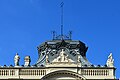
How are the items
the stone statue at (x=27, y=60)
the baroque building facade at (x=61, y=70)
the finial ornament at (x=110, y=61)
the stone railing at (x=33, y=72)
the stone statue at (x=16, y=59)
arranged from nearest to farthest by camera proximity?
the baroque building facade at (x=61, y=70)
the stone railing at (x=33, y=72)
the finial ornament at (x=110, y=61)
the stone statue at (x=16, y=59)
the stone statue at (x=27, y=60)

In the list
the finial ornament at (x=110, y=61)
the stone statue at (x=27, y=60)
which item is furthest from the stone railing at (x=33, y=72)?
the finial ornament at (x=110, y=61)

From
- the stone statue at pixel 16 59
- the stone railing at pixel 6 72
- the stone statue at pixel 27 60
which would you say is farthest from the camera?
the stone statue at pixel 27 60

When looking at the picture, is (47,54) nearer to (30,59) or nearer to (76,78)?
(30,59)

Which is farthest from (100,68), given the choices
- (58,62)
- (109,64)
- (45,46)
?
(45,46)

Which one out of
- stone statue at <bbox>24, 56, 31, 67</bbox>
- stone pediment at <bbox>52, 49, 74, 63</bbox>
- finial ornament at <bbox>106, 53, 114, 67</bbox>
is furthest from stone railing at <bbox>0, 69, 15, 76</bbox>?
finial ornament at <bbox>106, 53, 114, 67</bbox>

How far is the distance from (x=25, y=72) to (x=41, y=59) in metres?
5.32

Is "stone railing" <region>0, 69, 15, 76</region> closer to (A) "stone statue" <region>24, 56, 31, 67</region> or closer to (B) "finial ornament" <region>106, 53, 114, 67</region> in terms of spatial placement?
(A) "stone statue" <region>24, 56, 31, 67</region>

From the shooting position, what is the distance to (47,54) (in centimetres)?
7269

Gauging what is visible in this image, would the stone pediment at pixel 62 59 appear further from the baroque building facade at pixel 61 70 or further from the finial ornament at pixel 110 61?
the finial ornament at pixel 110 61

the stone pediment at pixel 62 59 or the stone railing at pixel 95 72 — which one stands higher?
the stone pediment at pixel 62 59

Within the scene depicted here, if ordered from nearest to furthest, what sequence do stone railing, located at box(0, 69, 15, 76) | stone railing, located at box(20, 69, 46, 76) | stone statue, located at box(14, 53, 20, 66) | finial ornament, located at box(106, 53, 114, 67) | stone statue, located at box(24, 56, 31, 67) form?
1. stone railing, located at box(0, 69, 15, 76)
2. stone railing, located at box(20, 69, 46, 76)
3. finial ornament, located at box(106, 53, 114, 67)
4. stone statue, located at box(14, 53, 20, 66)
5. stone statue, located at box(24, 56, 31, 67)

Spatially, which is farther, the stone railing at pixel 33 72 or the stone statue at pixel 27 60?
the stone statue at pixel 27 60

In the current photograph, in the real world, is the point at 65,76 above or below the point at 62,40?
below

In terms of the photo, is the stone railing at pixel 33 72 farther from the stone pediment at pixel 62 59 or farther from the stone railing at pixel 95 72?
the stone railing at pixel 95 72
